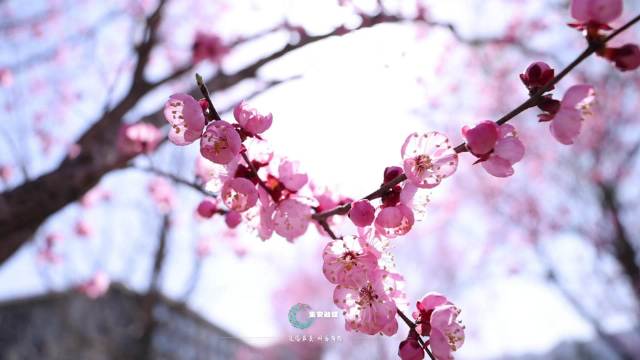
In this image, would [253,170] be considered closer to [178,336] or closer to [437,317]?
[437,317]

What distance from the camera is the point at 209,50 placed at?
323cm

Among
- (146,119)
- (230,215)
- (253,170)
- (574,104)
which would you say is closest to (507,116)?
(574,104)

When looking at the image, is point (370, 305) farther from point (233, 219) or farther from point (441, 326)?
point (233, 219)

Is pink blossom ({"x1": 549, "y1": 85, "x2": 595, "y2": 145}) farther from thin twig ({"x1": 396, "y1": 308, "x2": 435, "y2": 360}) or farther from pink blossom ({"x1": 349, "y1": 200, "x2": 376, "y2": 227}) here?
thin twig ({"x1": 396, "y1": 308, "x2": 435, "y2": 360})

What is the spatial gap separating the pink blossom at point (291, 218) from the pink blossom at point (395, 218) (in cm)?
19

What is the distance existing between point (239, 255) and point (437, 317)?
18.2 ft

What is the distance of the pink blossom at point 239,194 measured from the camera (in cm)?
108

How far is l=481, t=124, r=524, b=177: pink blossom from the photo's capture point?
0.96 m

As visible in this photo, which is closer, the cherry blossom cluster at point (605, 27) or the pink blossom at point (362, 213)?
the cherry blossom cluster at point (605, 27)

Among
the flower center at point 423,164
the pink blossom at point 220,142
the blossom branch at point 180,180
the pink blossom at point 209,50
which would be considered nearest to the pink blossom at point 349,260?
the flower center at point 423,164

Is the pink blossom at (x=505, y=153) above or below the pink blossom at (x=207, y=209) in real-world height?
below

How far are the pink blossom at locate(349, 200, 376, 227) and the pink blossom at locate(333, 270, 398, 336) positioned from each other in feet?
0.49

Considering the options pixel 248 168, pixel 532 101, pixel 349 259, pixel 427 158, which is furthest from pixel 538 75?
pixel 248 168

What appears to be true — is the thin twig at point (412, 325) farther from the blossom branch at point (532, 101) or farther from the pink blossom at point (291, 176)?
the pink blossom at point (291, 176)
